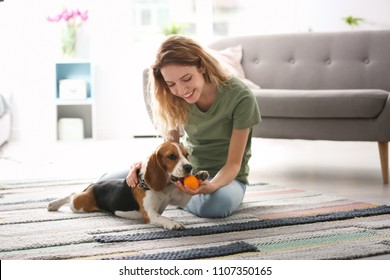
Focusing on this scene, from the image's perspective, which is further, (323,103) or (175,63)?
(323,103)

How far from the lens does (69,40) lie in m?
6.03

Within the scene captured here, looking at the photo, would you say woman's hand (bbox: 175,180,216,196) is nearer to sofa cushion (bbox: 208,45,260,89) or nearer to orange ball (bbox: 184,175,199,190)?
orange ball (bbox: 184,175,199,190)

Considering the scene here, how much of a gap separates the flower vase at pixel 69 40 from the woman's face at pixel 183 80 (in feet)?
12.8

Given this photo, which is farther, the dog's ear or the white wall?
the white wall

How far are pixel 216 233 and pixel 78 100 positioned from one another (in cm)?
393

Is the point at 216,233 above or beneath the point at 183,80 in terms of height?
beneath

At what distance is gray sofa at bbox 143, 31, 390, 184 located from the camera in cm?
344

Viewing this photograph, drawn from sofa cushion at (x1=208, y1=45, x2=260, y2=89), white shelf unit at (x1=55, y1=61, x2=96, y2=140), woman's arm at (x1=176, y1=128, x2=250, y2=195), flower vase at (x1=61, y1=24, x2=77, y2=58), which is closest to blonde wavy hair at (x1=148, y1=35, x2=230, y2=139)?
woman's arm at (x1=176, y1=128, x2=250, y2=195)

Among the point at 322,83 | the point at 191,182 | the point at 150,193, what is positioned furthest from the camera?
the point at 322,83

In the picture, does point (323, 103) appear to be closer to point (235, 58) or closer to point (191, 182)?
point (235, 58)

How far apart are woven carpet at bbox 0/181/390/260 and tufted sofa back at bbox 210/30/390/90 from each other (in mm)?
1509

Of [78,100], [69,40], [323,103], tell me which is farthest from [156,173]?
[69,40]

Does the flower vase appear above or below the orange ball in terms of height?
above
